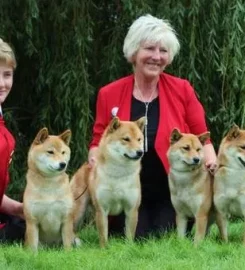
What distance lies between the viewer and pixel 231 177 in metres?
5.12

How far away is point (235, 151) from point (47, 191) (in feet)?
4.25

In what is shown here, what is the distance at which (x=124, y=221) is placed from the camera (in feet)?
18.9

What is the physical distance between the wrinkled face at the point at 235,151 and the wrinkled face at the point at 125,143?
1.90ft

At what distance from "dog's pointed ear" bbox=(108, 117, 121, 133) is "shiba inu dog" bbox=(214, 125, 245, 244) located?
74 cm

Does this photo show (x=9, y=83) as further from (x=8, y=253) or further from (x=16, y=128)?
(x=16, y=128)

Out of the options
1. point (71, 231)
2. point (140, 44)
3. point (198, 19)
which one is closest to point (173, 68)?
point (198, 19)

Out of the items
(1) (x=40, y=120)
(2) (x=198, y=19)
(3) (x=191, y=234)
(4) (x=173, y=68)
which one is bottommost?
(3) (x=191, y=234)

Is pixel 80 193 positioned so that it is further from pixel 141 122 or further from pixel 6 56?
pixel 6 56

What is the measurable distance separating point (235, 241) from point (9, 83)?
193 centimetres

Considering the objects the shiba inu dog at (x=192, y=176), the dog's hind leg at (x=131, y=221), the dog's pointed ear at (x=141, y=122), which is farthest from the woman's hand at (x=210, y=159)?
the dog's hind leg at (x=131, y=221)

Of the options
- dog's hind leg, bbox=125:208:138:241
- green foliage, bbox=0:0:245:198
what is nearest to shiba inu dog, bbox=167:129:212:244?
dog's hind leg, bbox=125:208:138:241

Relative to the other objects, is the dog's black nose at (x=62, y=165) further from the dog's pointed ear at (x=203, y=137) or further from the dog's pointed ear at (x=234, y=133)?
the dog's pointed ear at (x=234, y=133)

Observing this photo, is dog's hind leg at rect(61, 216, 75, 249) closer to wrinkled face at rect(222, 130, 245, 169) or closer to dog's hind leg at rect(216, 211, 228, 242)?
dog's hind leg at rect(216, 211, 228, 242)

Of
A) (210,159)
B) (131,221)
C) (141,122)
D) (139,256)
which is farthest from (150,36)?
(139,256)
